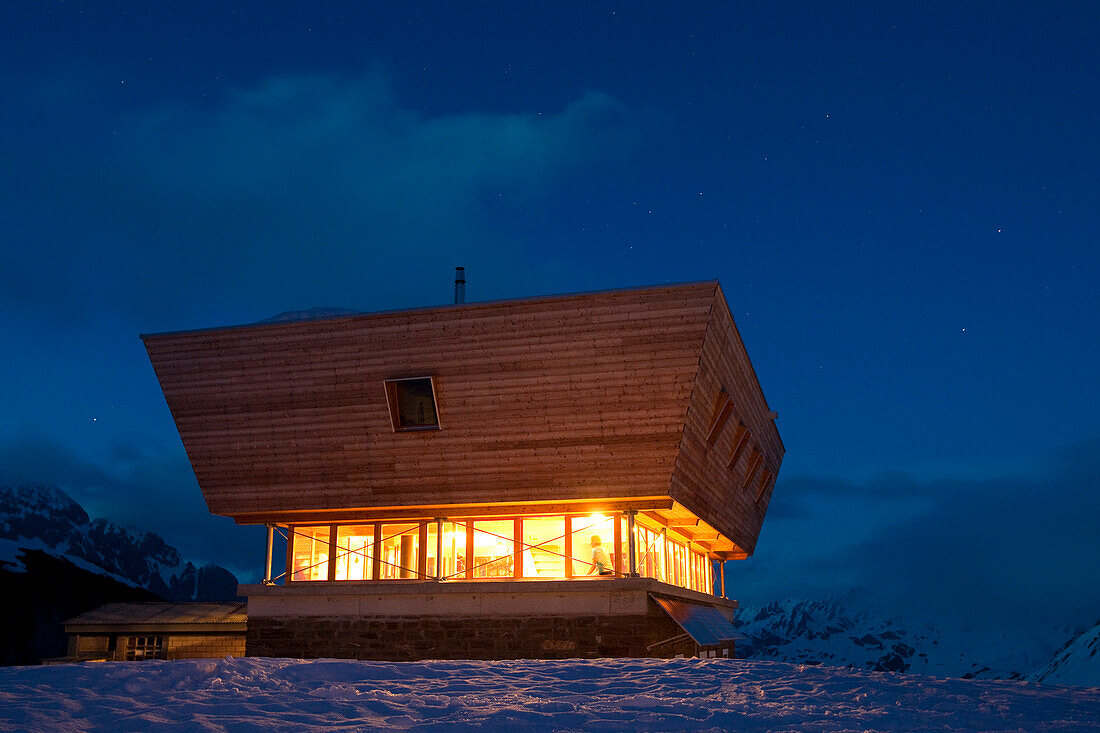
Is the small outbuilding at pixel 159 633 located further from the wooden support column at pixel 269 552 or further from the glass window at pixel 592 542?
the glass window at pixel 592 542

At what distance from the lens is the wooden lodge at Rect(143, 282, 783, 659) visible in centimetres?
1980

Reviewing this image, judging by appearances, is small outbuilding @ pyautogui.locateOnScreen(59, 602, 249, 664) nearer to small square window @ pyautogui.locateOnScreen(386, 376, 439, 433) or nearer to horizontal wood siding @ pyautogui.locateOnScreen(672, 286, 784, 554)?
small square window @ pyautogui.locateOnScreen(386, 376, 439, 433)

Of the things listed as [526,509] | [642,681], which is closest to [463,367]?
[526,509]

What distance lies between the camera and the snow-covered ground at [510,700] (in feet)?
22.2

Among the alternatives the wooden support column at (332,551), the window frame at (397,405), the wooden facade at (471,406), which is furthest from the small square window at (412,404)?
the wooden support column at (332,551)

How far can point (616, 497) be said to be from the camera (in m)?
20.4

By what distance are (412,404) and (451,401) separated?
105 cm

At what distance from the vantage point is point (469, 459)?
831 inches

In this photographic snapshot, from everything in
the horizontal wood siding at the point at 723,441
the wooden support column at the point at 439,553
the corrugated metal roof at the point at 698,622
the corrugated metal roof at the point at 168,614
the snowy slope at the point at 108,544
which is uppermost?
the snowy slope at the point at 108,544

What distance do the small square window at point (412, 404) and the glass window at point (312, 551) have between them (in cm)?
510

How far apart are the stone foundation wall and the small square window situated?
4767 mm

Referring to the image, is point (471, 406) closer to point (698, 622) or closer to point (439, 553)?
point (439, 553)

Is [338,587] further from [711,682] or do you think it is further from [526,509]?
[711,682]

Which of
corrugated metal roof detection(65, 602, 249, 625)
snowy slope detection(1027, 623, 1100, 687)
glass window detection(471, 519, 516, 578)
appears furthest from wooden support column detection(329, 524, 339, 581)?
snowy slope detection(1027, 623, 1100, 687)
